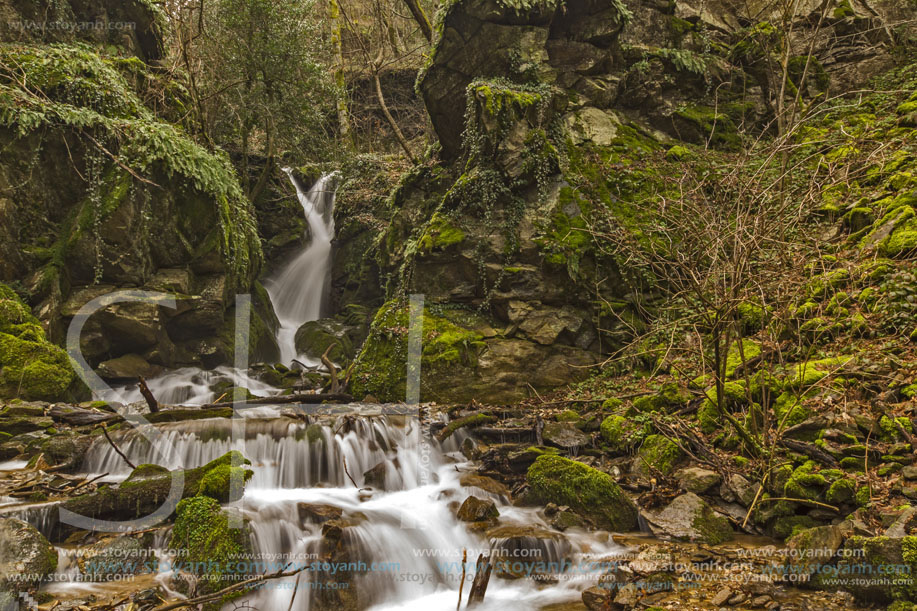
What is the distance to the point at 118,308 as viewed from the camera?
31.2 feet

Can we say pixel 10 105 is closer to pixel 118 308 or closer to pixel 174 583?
pixel 118 308

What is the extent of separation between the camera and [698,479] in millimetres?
5098

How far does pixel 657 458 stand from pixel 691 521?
108cm

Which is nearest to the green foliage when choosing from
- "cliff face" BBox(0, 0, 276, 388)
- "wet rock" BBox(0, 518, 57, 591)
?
"cliff face" BBox(0, 0, 276, 388)

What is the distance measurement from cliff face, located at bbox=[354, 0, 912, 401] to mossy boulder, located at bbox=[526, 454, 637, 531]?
3.05 metres

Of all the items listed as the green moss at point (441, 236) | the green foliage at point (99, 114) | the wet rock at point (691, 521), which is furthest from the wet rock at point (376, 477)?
the green foliage at point (99, 114)

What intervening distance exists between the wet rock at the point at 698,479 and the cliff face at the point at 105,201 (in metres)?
9.37

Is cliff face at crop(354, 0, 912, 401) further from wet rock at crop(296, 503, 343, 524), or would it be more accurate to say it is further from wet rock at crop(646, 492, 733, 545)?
wet rock at crop(646, 492, 733, 545)

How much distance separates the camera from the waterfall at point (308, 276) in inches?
598

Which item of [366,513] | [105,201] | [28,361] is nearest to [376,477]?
[366,513]

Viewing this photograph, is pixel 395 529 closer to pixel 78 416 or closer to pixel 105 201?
pixel 78 416

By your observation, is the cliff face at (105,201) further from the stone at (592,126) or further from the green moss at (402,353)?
the stone at (592,126)

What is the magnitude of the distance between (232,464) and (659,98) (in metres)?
11.6

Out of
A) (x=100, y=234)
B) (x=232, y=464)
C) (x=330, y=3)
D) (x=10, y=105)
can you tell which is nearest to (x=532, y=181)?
(x=232, y=464)
